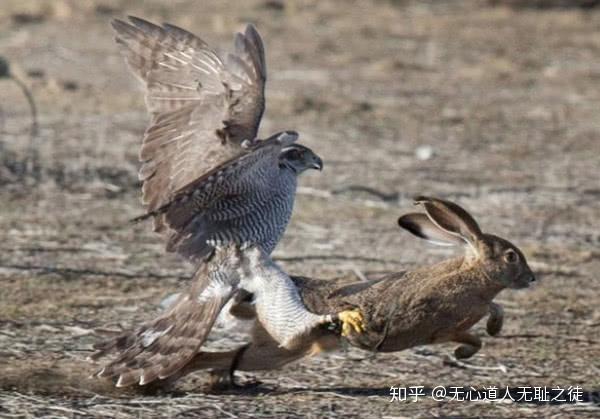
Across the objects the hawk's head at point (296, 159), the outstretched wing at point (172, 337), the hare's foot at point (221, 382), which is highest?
the hawk's head at point (296, 159)

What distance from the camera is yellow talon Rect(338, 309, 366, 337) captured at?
239 inches

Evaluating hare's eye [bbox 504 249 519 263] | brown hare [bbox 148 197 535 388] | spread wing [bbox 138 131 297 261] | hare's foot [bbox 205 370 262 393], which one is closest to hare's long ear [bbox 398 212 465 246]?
brown hare [bbox 148 197 535 388]

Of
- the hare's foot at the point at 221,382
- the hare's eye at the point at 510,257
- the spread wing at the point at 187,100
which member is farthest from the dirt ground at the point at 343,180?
the spread wing at the point at 187,100

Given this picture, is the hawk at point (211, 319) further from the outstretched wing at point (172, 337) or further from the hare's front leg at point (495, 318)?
the hare's front leg at point (495, 318)

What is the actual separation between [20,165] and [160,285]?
2.86 m

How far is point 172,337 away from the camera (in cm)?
624

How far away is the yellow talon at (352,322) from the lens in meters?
6.08

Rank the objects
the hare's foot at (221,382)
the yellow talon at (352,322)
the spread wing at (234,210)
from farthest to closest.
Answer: the hare's foot at (221,382) → the spread wing at (234,210) → the yellow talon at (352,322)

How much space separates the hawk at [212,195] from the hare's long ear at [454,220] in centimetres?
56

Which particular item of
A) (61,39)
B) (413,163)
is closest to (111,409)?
(413,163)

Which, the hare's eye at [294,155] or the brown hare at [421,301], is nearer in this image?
the brown hare at [421,301]

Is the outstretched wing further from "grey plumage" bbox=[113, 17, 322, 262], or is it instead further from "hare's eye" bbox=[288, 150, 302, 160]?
"hare's eye" bbox=[288, 150, 302, 160]

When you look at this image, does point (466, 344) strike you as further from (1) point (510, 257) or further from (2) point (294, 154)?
(2) point (294, 154)

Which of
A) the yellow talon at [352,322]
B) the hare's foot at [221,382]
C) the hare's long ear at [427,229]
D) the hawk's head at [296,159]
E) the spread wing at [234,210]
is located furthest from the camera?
the hawk's head at [296,159]
